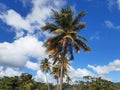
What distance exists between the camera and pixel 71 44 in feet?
107

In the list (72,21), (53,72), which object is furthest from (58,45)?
(53,72)

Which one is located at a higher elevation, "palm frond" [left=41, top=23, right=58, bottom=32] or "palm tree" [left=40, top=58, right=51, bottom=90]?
"palm tree" [left=40, top=58, right=51, bottom=90]

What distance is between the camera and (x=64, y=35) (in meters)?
32.6

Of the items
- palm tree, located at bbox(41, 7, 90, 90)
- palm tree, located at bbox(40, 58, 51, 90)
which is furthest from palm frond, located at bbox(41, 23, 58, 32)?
palm tree, located at bbox(40, 58, 51, 90)

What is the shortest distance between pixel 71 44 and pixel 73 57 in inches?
59.5

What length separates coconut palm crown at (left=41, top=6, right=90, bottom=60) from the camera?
32.4 m

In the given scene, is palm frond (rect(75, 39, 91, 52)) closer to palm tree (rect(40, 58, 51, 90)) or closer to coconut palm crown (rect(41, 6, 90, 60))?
coconut palm crown (rect(41, 6, 90, 60))

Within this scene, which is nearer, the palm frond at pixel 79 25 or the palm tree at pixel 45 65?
the palm frond at pixel 79 25

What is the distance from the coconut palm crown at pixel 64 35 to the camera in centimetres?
3241

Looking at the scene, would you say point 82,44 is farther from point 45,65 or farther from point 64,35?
point 45,65

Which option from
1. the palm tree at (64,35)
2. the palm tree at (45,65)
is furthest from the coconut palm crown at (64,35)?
the palm tree at (45,65)

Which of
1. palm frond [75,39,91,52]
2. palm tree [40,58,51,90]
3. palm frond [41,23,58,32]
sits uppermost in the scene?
palm tree [40,58,51,90]

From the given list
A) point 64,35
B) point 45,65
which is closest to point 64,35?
point 64,35

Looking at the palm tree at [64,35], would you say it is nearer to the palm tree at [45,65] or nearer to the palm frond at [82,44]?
the palm frond at [82,44]
